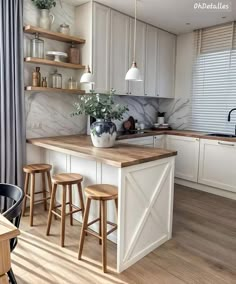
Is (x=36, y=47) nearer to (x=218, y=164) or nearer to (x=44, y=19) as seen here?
(x=44, y=19)

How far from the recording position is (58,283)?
1.90 m

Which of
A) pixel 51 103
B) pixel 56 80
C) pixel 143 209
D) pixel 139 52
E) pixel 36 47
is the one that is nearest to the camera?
pixel 143 209

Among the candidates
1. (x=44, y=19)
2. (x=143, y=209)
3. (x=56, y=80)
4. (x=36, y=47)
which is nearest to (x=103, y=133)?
(x=143, y=209)

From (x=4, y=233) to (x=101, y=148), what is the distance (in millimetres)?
1584

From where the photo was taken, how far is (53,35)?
3.12m

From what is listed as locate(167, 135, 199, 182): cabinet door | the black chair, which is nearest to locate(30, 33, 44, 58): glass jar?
the black chair

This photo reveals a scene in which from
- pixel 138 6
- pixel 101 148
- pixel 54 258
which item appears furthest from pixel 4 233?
pixel 138 6

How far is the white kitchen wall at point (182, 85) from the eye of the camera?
4605 millimetres

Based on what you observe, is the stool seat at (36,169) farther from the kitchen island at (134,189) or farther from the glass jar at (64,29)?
the glass jar at (64,29)

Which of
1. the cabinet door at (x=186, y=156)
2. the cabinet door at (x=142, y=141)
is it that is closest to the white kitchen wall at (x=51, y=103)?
the cabinet door at (x=142, y=141)

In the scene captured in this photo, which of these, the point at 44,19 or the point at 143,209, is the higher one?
the point at 44,19

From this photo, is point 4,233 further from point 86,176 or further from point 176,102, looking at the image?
point 176,102

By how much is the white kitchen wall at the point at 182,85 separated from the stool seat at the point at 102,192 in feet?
9.68

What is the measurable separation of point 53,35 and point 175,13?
1784mm
